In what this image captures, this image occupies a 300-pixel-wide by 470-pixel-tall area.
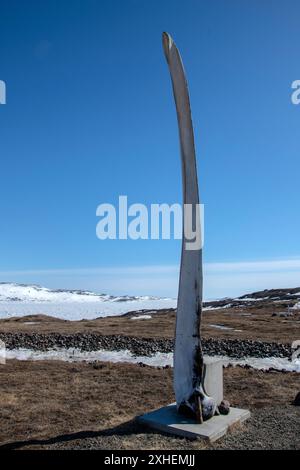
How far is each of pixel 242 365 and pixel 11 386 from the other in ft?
28.7

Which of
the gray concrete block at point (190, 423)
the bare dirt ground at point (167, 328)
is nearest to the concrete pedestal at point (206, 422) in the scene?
the gray concrete block at point (190, 423)

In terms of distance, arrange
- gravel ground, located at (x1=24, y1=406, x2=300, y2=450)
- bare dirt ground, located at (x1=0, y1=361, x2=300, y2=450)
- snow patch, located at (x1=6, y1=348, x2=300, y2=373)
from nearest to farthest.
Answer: gravel ground, located at (x1=24, y1=406, x2=300, y2=450)
bare dirt ground, located at (x1=0, y1=361, x2=300, y2=450)
snow patch, located at (x1=6, y1=348, x2=300, y2=373)

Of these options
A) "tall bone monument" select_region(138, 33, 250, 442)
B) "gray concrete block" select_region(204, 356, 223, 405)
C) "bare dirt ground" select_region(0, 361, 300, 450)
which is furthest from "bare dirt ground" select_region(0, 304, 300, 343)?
"tall bone monument" select_region(138, 33, 250, 442)

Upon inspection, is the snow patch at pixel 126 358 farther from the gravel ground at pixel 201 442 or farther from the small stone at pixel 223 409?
the gravel ground at pixel 201 442

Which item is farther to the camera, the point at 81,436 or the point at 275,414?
the point at 275,414

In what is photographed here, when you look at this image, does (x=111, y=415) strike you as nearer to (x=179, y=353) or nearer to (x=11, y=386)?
(x=179, y=353)

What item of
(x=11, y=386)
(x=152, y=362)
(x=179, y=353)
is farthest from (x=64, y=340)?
(x=179, y=353)

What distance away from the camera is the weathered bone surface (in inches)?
351

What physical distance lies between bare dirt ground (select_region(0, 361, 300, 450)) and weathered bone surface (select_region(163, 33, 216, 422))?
112cm

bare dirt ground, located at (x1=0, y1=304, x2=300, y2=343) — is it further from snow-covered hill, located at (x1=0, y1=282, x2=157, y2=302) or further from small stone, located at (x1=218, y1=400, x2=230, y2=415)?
snow-covered hill, located at (x1=0, y1=282, x2=157, y2=302)

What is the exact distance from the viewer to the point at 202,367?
8984 mm

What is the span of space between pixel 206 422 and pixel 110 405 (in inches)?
133

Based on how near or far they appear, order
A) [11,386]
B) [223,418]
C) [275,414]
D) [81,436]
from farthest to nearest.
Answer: [11,386]
[275,414]
[223,418]
[81,436]
